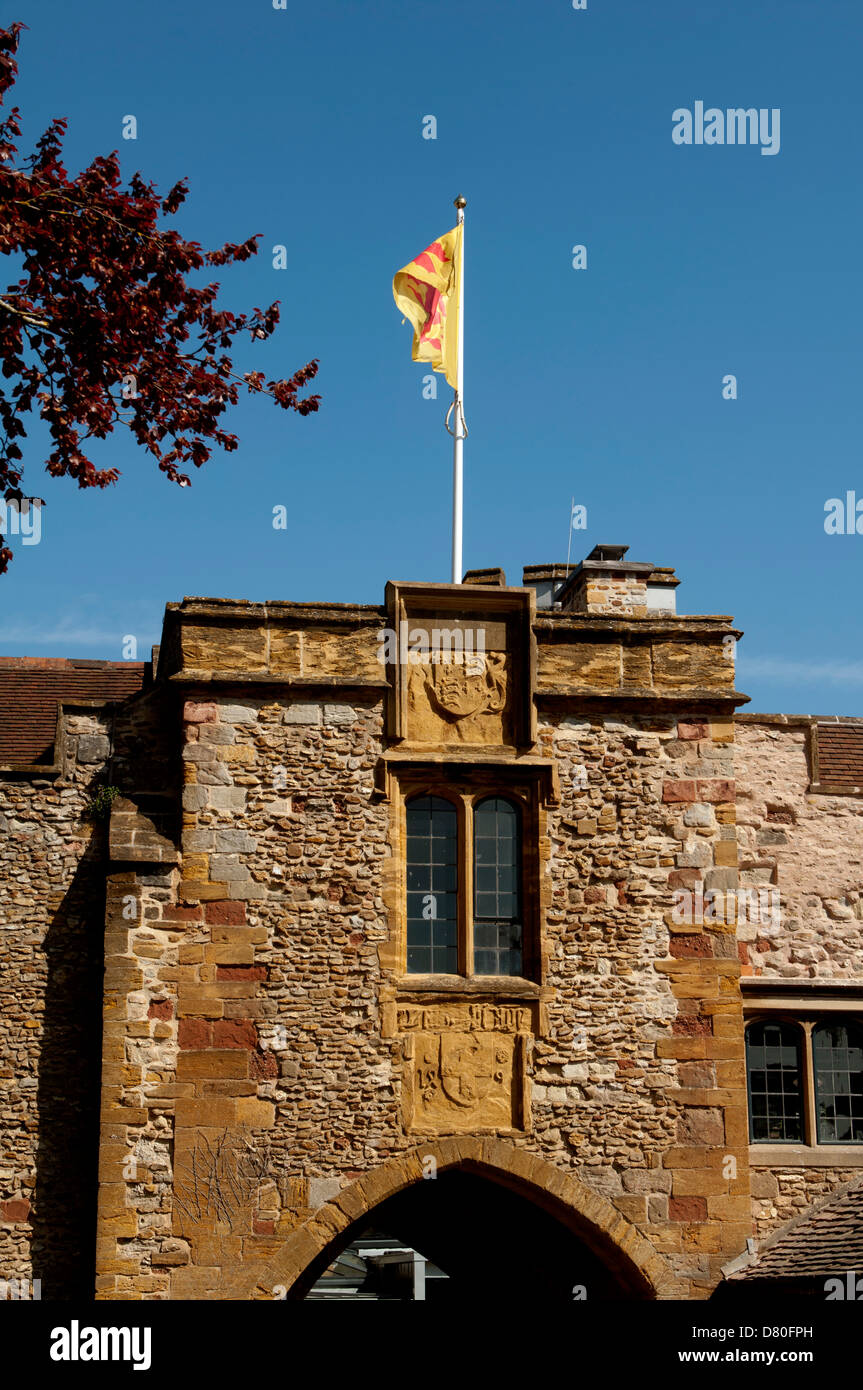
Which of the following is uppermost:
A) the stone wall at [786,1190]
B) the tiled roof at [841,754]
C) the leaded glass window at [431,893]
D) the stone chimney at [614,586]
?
the stone chimney at [614,586]

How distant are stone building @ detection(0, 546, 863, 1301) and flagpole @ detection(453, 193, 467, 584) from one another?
33cm

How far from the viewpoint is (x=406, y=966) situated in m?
16.2

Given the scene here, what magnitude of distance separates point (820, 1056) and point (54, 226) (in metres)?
11.1

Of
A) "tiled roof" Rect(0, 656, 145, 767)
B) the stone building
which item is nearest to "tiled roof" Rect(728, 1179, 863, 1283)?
the stone building

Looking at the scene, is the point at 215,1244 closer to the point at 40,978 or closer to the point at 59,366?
the point at 40,978

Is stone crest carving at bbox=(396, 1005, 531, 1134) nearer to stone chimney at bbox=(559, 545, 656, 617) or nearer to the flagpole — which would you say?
the flagpole

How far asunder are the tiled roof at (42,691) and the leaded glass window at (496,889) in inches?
188

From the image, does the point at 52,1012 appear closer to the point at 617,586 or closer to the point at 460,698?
the point at 460,698

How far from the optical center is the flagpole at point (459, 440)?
17406mm

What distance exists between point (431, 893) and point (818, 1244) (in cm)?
456

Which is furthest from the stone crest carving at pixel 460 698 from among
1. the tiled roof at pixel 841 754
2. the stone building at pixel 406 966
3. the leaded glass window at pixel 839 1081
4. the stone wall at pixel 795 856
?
the tiled roof at pixel 841 754

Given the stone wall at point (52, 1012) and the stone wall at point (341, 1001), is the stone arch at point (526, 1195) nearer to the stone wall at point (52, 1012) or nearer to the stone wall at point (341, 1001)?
the stone wall at point (341, 1001)

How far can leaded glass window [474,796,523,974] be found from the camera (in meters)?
16.4

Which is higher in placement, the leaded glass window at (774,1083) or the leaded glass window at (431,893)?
the leaded glass window at (431,893)
